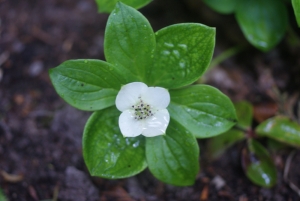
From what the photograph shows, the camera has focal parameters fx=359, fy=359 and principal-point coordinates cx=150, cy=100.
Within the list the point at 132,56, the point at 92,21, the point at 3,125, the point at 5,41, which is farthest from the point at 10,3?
the point at 132,56

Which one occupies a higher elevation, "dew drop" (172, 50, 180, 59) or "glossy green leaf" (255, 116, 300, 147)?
"dew drop" (172, 50, 180, 59)

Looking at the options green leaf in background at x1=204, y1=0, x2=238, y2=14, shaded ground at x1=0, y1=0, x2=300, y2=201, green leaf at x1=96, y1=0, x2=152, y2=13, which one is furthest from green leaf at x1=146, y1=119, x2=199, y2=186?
green leaf in background at x1=204, y1=0, x2=238, y2=14

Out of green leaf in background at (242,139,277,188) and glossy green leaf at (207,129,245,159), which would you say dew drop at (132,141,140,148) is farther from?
green leaf in background at (242,139,277,188)

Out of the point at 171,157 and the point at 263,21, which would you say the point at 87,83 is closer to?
the point at 171,157

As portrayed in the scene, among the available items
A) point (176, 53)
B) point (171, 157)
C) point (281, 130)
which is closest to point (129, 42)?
point (176, 53)

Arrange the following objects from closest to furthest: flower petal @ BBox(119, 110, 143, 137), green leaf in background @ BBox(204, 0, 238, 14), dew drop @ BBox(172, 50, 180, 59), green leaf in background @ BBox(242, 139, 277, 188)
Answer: flower petal @ BBox(119, 110, 143, 137), dew drop @ BBox(172, 50, 180, 59), green leaf in background @ BBox(242, 139, 277, 188), green leaf in background @ BBox(204, 0, 238, 14)
